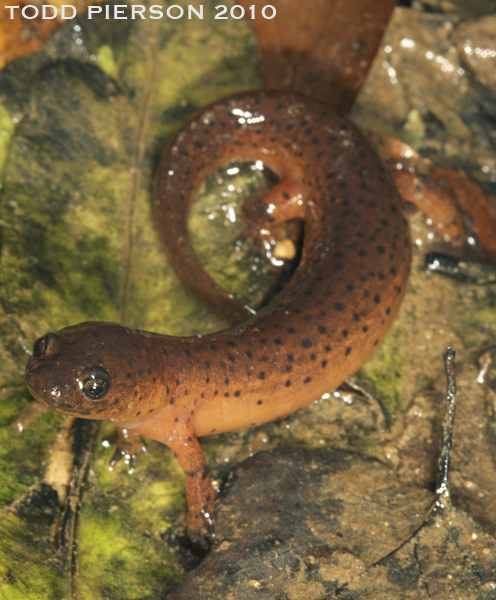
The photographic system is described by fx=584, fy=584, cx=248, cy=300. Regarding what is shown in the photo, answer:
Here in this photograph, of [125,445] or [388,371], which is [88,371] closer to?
[125,445]

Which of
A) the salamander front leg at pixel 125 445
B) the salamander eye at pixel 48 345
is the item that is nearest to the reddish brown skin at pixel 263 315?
the salamander eye at pixel 48 345

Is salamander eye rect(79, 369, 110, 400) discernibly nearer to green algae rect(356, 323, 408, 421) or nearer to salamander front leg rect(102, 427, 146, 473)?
salamander front leg rect(102, 427, 146, 473)

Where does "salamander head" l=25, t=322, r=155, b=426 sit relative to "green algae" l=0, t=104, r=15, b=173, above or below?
below

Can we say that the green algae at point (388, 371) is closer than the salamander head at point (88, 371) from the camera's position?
No

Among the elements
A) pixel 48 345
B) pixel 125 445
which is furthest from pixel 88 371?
pixel 125 445

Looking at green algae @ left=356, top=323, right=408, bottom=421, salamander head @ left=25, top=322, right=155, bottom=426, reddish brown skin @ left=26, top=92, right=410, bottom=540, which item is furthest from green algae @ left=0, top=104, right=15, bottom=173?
green algae @ left=356, top=323, right=408, bottom=421

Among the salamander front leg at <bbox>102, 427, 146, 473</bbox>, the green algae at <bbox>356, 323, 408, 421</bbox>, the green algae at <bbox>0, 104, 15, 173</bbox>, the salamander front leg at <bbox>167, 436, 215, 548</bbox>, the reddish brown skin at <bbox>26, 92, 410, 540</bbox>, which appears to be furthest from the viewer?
the green algae at <bbox>0, 104, 15, 173</bbox>

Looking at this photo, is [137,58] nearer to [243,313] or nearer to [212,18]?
[212,18]

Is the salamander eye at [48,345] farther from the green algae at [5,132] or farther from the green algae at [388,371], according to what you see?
the green algae at [388,371]
